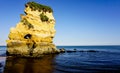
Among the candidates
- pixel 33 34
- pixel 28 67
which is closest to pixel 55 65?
pixel 28 67

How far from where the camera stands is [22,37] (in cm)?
5222

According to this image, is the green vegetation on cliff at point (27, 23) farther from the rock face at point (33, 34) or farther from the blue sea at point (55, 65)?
the blue sea at point (55, 65)

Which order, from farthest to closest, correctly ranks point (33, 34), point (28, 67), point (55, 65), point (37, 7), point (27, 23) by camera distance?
point (37, 7) → point (27, 23) → point (33, 34) → point (55, 65) → point (28, 67)

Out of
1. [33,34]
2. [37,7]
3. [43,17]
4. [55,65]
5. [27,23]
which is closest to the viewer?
[55,65]

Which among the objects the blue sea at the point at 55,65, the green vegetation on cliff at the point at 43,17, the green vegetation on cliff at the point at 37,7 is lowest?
the blue sea at the point at 55,65

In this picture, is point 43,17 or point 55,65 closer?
point 55,65

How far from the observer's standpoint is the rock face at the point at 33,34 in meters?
51.2

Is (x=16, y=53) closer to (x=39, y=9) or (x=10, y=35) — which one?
(x=10, y=35)

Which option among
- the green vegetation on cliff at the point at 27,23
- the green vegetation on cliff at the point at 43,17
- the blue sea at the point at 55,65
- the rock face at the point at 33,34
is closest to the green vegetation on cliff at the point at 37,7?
the rock face at the point at 33,34

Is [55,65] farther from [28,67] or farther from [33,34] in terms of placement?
[33,34]

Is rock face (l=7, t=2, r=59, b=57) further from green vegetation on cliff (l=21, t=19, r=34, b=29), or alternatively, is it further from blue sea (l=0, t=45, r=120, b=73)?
blue sea (l=0, t=45, r=120, b=73)

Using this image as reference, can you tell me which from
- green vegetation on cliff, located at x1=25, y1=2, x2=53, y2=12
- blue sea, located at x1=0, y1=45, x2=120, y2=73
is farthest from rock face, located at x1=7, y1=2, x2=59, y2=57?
blue sea, located at x1=0, y1=45, x2=120, y2=73

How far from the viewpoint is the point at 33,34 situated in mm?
53344

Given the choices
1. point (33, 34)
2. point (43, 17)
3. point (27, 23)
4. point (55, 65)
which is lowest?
point (55, 65)
